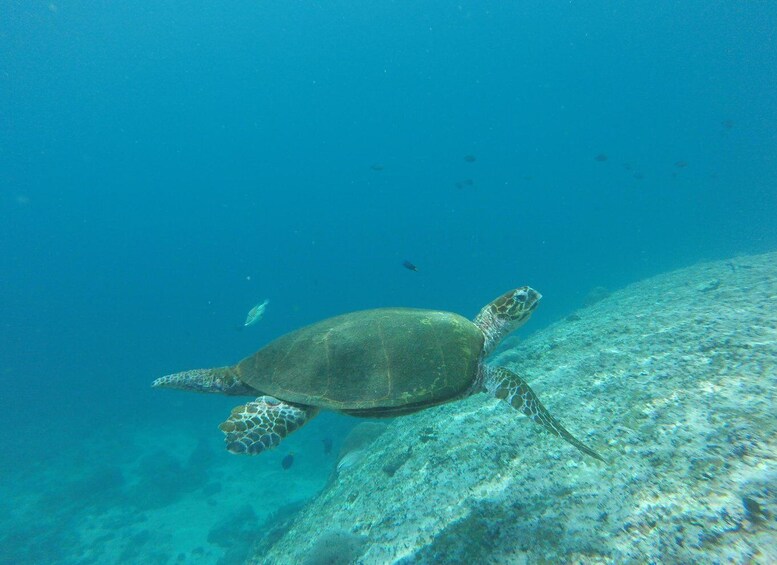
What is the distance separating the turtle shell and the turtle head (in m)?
0.45

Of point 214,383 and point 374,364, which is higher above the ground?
point 214,383

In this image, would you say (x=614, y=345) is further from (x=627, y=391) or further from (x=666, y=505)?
(x=666, y=505)

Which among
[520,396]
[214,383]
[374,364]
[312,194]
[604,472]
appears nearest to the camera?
[604,472]

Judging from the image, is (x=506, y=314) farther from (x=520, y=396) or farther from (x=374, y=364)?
(x=374, y=364)

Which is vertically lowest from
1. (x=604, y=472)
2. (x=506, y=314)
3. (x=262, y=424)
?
(x=604, y=472)

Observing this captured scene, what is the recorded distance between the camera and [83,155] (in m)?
115

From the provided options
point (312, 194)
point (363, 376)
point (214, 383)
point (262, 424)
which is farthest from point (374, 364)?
point (312, 194)

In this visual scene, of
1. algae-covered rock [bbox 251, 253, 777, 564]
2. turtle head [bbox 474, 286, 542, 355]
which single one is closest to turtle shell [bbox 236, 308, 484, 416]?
turtle head [bbox 474, 286, 542, 355]

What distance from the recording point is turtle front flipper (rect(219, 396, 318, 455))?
384cm

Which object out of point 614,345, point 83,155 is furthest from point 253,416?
point 83,155

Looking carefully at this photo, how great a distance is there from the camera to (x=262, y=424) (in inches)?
157

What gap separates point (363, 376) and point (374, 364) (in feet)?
0.64

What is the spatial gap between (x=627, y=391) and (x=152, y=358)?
227ft

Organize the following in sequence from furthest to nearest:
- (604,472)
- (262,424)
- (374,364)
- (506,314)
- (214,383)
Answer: (506,314) < (214,383) < (374,364) < (262,424) < (604,472)
